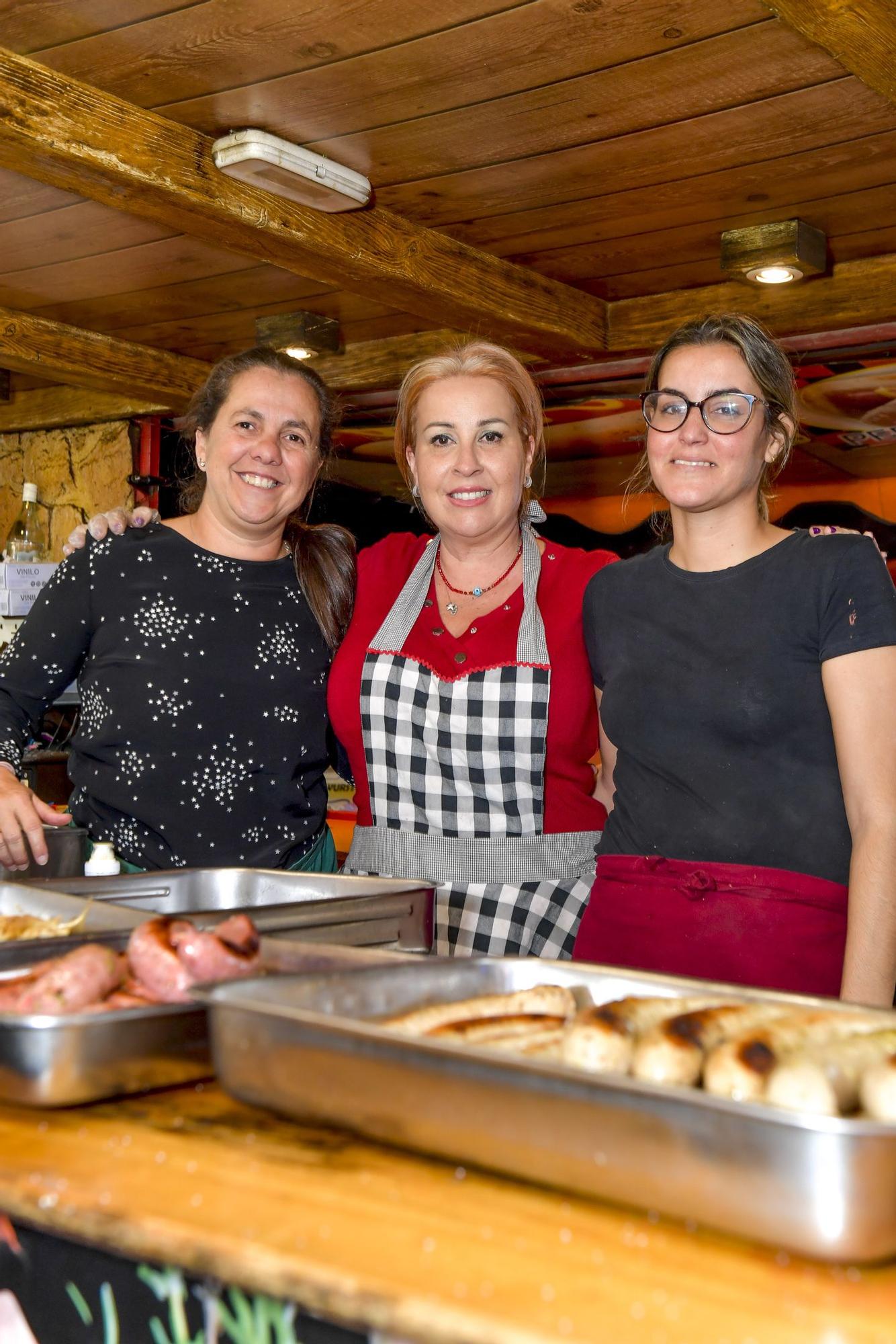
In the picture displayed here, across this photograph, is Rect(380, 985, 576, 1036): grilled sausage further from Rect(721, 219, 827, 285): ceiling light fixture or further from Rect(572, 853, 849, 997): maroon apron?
Rect(721, 219, 827, 285): ceiling light fixture

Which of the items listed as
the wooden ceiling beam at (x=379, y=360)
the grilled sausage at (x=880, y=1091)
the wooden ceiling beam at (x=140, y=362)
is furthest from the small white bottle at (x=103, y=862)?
the wooden ceiling beam at (x=379, y=360)

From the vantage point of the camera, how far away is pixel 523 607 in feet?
8.11

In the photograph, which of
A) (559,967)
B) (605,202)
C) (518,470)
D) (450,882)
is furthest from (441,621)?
(605,202)

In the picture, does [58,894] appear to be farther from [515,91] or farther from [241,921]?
[515,91]

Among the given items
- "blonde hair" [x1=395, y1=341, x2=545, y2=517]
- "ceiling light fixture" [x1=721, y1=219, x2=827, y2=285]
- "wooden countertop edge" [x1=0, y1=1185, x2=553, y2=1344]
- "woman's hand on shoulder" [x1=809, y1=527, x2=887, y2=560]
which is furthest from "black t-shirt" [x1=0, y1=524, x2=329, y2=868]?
"ceiling light fixture" [x1=721, y1=219, x2=827, y2=285]

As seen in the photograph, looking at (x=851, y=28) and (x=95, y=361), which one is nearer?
(x=851, y=28)

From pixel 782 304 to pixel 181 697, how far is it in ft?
10.4

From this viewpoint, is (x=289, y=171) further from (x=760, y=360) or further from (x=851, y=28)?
(x=760, y=360)

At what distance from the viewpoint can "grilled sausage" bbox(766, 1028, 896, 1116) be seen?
0.94 m

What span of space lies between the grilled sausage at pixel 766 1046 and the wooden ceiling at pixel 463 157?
6.60 feet

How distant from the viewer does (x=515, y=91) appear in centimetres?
314

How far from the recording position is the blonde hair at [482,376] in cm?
250

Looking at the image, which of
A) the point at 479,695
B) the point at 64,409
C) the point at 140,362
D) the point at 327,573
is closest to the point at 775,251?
the point at 327,573

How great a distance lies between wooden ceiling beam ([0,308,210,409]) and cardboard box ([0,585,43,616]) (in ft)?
3.48
